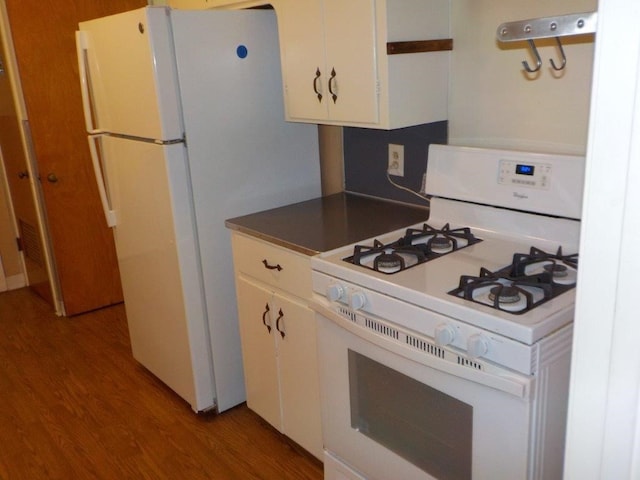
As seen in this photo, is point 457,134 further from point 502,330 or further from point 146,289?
point 146,289

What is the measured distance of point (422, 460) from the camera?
5.49ft

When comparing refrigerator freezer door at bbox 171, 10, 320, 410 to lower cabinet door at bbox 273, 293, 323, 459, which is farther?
refrigerator freezer door at bbox 171, 10, 320, 410

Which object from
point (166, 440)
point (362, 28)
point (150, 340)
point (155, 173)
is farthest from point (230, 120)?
point (166, 440)

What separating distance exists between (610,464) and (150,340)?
255 cm

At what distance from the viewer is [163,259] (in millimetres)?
2557

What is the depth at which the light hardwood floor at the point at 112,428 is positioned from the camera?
7.73 ft

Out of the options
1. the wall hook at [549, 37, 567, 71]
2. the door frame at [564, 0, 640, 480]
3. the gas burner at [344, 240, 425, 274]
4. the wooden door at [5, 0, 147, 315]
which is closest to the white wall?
the wall hook at [549, 37, 567, 71]

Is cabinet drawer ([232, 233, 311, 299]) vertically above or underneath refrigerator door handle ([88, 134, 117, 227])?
underneath

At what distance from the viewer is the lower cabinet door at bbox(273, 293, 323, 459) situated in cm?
213

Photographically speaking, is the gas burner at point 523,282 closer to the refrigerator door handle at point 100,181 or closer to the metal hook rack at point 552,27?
the metal hook rack at point 552,27

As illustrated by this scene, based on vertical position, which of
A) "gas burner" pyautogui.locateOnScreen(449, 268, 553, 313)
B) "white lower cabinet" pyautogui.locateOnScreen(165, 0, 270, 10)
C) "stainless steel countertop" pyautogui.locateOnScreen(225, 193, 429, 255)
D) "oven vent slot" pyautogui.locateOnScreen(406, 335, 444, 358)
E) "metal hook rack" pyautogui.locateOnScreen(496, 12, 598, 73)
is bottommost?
"oven vent slot" pyautogui.locateOnScreen(406, 335, 444, 358)

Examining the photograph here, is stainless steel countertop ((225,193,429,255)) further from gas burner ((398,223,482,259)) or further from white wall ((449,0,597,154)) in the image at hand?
white wall ((449,0,597,154))

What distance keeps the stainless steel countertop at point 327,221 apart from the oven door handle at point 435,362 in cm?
26

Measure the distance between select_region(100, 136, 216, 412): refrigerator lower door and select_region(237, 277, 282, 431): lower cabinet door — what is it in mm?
200
